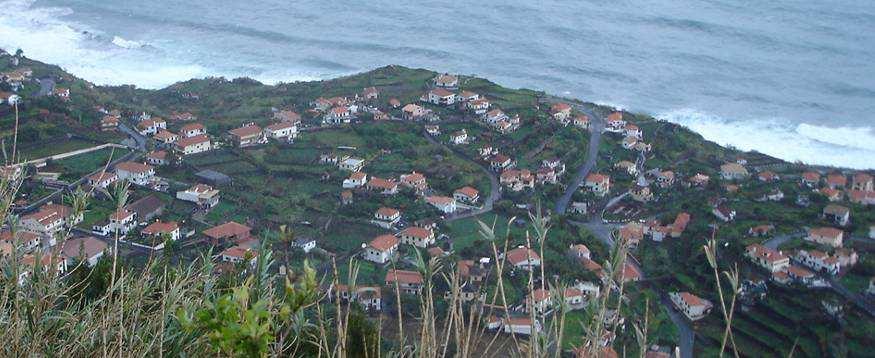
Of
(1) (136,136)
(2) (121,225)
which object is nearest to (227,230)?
(2) (121,225)

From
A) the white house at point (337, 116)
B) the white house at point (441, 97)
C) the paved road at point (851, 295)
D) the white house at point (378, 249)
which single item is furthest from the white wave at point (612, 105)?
the white house at point (378, 249)

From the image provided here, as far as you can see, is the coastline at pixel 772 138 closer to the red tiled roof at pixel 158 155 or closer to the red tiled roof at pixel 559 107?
the red tiled roof at pixel 559 107

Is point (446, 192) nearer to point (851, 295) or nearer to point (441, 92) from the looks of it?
point (441, 92)

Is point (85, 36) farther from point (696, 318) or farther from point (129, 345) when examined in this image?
point (129, 345)

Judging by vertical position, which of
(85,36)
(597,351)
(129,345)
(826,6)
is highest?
(597,351)

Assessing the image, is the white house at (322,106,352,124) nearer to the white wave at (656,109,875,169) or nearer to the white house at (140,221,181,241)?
the white house at (140,221,181,241)

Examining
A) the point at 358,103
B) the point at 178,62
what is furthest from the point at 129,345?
the point at 178,62
